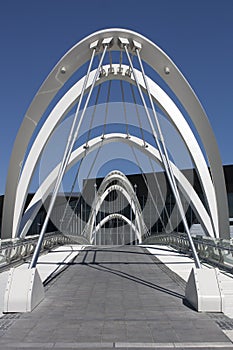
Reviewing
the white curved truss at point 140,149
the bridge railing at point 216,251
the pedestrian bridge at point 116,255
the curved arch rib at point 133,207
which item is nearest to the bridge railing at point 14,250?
the pedestrian bridge at point 116,255

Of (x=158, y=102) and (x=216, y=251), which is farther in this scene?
(x=158, y=102)

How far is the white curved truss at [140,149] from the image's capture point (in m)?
20.6

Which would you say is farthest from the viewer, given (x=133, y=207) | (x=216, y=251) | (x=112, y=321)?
(x=133, y=207)

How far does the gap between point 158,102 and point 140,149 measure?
29.8 ft

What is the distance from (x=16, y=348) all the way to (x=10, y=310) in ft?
7.09

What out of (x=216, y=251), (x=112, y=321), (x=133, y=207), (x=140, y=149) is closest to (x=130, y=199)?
(x=133, y=207)


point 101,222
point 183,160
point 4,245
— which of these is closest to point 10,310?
point 4,245

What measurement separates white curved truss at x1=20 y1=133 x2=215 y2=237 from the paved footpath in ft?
34.3

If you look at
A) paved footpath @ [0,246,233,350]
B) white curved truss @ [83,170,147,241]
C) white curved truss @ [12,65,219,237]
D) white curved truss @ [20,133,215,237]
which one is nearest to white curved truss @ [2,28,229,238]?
white curved truss @ [12,65,219,237]

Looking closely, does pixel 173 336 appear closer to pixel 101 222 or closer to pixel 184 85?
pixel 184 85

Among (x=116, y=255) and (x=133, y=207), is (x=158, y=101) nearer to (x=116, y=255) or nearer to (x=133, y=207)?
(x=116, y=255)

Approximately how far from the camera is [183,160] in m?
27.9

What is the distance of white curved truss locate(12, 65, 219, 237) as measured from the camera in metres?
19.4

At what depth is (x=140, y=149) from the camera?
94.3ft
